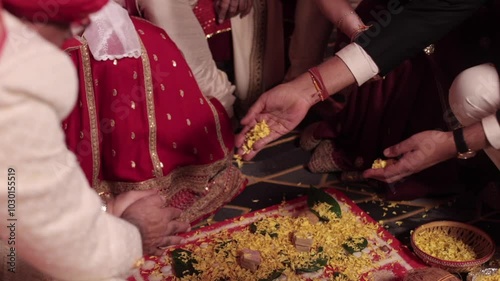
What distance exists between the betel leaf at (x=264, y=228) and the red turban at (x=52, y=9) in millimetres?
1181

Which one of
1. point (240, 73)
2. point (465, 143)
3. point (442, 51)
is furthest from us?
point (240, 73)

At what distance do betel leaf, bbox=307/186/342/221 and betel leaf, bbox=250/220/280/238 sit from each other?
0.13 m

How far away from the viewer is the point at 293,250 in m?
1.98

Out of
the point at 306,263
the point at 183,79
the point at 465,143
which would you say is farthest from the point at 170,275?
the point at 465,143

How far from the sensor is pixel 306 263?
192cm

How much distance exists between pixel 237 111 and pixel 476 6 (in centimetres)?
116

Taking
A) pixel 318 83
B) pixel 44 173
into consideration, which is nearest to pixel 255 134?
pixel 318 83

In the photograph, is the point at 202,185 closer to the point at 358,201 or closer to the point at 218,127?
the point at 218,127

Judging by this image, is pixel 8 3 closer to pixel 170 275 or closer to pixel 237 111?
pixel 170 275

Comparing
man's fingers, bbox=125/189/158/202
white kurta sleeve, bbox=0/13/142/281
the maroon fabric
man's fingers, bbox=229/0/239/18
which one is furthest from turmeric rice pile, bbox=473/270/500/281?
man's fingers, bbox=229/0/239/18

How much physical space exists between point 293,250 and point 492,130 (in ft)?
2.19

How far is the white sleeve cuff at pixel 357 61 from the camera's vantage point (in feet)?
6.22

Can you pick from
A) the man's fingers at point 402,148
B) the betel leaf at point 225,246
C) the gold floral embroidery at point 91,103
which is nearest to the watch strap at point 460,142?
the man's fingers at point 402,148

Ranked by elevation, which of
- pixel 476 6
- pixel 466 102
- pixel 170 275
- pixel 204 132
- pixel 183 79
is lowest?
pixel 170 275
